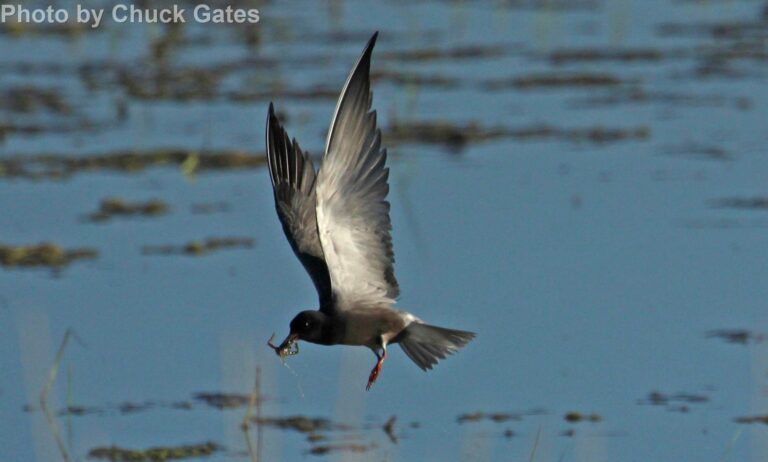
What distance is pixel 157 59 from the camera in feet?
45.8

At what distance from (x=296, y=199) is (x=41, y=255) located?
A: 381cm

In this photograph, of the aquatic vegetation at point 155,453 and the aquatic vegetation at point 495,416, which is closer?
the aquatic vegetation at point 155,453

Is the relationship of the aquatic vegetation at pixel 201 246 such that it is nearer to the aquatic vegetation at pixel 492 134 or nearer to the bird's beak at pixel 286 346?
the aquatic vegetation at pixel 492 134

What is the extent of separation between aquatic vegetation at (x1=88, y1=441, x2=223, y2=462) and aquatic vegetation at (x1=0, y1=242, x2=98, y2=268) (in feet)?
8.12

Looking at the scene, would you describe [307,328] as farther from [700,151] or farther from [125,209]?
[700,151]

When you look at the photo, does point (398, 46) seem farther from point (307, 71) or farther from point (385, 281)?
point (385, 281)

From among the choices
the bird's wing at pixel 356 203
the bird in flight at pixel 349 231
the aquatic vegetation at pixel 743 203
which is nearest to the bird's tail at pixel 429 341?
the bird in flight at pixel 349 231

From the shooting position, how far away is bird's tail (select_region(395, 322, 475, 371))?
5355 mm

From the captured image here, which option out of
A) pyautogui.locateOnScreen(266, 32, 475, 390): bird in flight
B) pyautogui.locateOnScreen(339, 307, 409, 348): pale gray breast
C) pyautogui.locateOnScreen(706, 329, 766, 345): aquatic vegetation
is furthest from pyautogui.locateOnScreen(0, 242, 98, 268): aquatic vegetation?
pyautogui.locateOnScreen(339, 307, 409, 348): pale gray breast

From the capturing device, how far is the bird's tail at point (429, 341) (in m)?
5.36

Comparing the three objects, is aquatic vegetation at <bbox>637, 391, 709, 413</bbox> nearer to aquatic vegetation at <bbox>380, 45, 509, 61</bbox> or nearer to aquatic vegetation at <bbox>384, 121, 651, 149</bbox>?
aquatic vegetation at <bbox>384, 121, 651, 149</bbox>

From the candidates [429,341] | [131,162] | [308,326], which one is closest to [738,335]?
[429,341]

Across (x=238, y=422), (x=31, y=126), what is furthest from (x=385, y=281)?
(x=31, y=126)

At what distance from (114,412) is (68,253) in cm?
222
